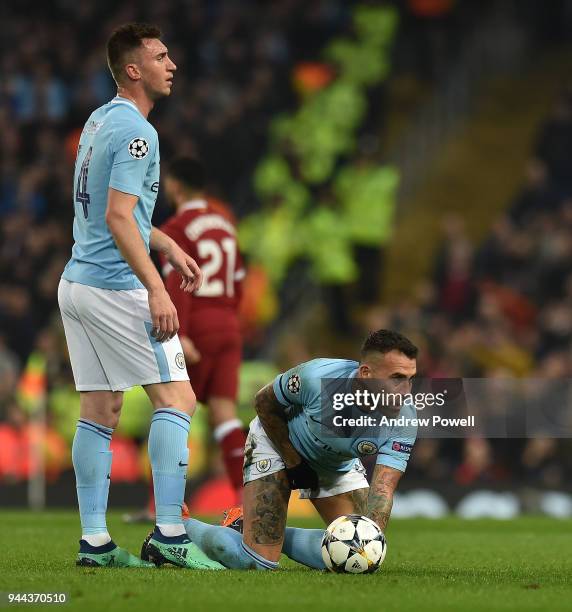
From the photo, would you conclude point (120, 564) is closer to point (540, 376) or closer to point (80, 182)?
point (80, 182)

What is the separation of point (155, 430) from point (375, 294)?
10746 mm

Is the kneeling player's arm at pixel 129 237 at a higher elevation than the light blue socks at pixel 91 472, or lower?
higher

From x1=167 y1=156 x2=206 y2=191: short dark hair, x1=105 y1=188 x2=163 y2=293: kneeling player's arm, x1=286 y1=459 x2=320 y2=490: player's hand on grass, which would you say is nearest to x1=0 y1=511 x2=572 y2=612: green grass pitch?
x1=286 y1=459 x2=320 y2=490: player's hand on grass

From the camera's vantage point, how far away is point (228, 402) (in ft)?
28.5

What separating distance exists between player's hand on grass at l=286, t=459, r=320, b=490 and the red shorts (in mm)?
2528

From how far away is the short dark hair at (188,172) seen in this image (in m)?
8.53

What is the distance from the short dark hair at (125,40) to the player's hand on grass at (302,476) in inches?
69.3

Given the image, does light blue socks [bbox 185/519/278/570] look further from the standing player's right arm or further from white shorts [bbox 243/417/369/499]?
the standing player's right arm

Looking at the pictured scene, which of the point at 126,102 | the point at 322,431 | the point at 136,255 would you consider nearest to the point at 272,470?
the point at 322,431

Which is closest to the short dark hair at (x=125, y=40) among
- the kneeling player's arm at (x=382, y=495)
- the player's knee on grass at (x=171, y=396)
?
the player's knee on grass at (x=171, y=396)

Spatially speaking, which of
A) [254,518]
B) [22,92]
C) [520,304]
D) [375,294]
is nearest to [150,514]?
[254,518]

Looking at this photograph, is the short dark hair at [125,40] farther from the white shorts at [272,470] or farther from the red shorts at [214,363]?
the red shorts at [214,363]

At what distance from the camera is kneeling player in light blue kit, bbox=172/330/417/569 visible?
5566 millimetres

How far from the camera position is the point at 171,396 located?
5605mm
